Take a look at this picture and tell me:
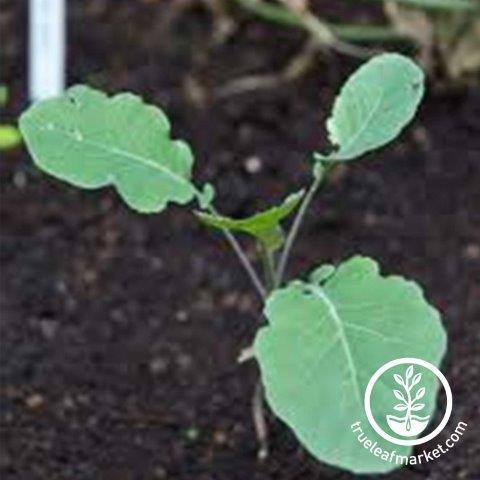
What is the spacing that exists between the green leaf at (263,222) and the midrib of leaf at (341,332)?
0.21 feet

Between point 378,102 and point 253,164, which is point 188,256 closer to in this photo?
point 253,164

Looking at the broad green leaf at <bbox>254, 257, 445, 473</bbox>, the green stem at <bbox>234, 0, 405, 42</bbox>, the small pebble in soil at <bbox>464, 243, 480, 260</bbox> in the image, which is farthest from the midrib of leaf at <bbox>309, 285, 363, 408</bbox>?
the green stem at <bbox>234, 0, 405, 42</bbox>

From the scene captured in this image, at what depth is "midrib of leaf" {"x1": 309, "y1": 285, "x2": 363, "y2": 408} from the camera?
1.23 meters

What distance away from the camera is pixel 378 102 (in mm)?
1376

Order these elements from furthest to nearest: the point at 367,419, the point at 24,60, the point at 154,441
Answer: the point at 24,60, the point at 154,441, the point at 367,419

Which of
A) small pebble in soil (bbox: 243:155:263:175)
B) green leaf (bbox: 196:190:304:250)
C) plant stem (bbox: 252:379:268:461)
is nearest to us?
green leaf (bbox: 196:190:304:250)

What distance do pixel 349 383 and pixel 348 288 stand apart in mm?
118

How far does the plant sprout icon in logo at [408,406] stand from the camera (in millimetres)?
1229

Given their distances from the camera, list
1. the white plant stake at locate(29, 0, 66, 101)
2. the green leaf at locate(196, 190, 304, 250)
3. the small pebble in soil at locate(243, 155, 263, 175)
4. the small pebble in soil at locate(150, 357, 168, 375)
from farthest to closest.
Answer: the small pebble in soil at locate(243, 155, 263, 175) < the white plant stake at locate(29, 0, 66, 101) < the small pebble in soil at locate(150, 357, 168, 375) < the green leaf at locate(196, 190, 304, 250)

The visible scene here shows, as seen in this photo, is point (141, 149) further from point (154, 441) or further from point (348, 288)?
point (154, 441)

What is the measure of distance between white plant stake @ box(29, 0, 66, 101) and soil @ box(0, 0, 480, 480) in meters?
0.12

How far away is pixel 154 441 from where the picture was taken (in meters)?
1.57

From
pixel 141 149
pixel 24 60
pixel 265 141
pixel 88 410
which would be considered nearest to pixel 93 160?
pixel 141 149

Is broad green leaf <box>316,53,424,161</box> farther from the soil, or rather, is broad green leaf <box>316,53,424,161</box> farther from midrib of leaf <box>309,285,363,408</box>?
the soil
